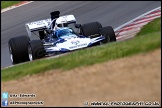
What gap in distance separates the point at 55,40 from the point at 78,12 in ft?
27.1

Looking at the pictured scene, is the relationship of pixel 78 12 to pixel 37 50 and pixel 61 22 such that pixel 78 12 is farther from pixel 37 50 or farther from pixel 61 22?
pixel 37 50

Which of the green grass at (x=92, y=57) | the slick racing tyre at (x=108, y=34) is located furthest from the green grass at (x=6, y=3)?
the green grass at (x=92, y=57)

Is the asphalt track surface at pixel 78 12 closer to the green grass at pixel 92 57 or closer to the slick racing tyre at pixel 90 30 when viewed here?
the slick racing tyre at pixel 90 30

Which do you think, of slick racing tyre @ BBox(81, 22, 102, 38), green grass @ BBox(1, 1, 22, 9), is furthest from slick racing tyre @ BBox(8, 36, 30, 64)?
green grass @ BBox(1, 1, 22, 9)

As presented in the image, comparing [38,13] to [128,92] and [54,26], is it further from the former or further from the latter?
[128,92]

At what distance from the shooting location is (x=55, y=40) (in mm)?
14172

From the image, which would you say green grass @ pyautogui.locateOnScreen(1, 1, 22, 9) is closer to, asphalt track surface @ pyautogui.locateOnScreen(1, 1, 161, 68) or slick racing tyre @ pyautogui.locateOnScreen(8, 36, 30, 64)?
asphalt track surface @ pyautogui.locateOnScreen(1, 1, 161, 68)

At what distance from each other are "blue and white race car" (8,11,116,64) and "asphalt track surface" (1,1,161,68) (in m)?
2.45

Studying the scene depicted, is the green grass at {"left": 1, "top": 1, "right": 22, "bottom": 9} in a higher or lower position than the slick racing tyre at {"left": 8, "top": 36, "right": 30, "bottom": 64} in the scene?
lower

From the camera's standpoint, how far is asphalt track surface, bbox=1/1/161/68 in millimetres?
19781

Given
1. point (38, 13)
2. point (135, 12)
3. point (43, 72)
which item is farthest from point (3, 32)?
point (43, 72)

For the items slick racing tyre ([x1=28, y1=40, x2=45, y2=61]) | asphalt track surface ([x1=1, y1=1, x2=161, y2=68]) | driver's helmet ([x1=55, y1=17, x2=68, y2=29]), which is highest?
driver's helmet ([x1=55, y1=17, x2=68, y2=29])

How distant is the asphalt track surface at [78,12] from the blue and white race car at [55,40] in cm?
245

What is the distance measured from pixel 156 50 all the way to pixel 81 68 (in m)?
1.45
